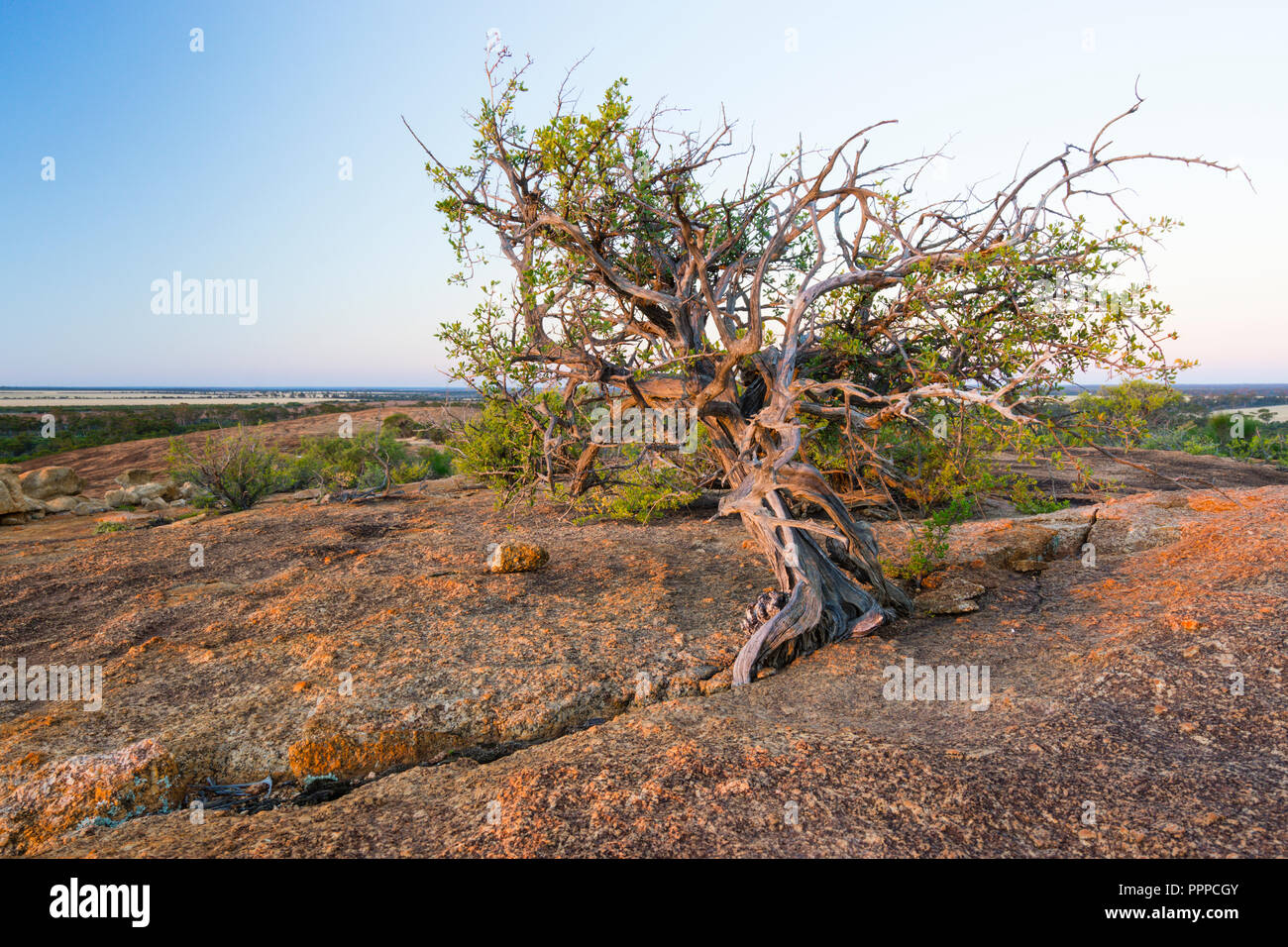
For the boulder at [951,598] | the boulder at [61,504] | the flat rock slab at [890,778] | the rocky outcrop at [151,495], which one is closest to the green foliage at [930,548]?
the boulder at [951,598]

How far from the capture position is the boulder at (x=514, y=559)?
694cm

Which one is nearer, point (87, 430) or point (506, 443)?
point (506, 443)

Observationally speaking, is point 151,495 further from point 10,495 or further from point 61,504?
point 10,495

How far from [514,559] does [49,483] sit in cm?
1463

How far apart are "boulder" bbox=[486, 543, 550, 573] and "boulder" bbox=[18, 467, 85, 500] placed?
550 inches

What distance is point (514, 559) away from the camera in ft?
22.9

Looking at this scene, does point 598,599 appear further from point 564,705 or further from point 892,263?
point 892,263

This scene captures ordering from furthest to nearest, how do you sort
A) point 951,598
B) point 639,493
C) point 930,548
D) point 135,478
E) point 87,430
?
point 87,430
point 135,478
point 639,493
point 930,548
point 951,598

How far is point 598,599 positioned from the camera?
6129mm

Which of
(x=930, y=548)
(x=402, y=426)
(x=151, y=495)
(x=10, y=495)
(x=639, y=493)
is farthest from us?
(x=402, y=426)

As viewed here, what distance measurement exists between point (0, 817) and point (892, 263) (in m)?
7.15

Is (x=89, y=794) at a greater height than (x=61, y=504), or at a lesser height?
lesser

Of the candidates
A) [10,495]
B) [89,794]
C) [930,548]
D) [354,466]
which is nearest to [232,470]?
[354,466]

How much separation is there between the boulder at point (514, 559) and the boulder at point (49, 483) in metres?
14.0
